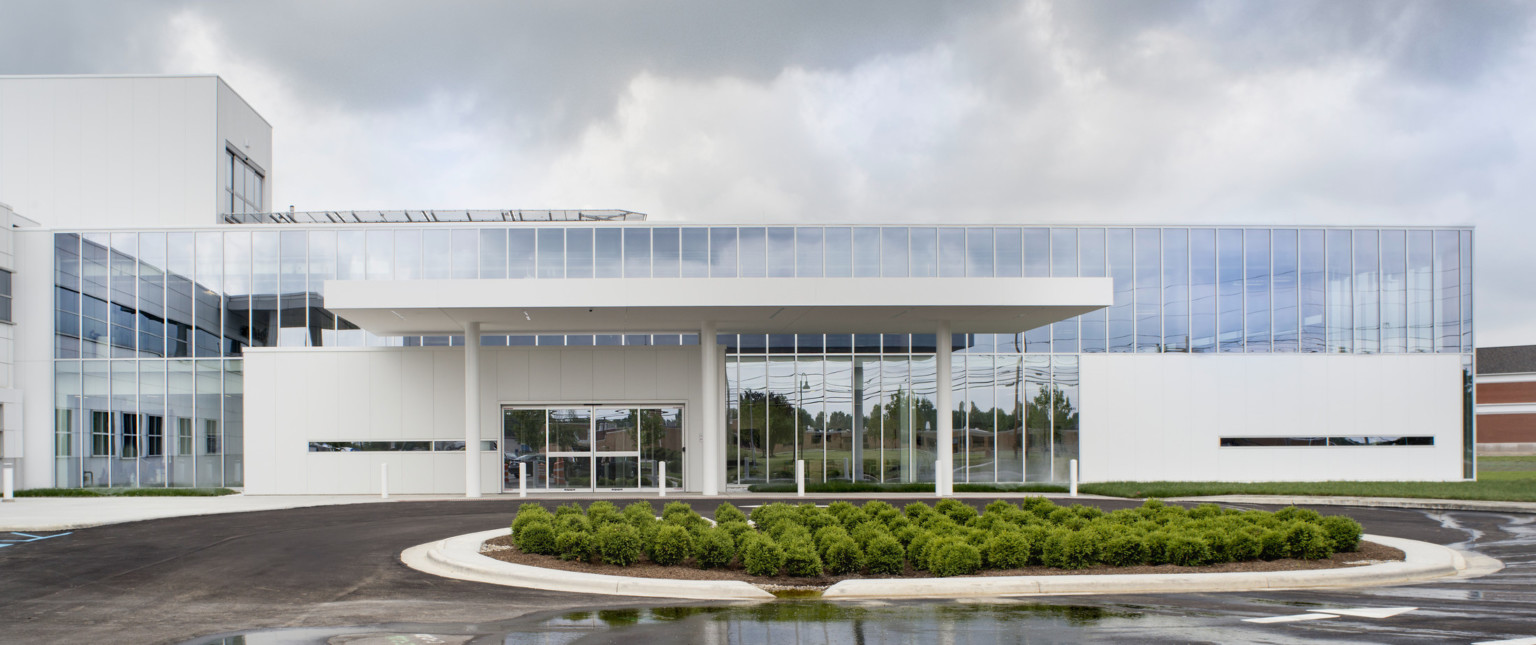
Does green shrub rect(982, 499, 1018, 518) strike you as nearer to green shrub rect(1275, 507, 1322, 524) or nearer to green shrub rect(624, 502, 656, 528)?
green shrub rect(1275, 507, 1322, 524)

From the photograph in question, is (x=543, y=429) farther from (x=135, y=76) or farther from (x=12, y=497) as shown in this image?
(x=135, y=76)

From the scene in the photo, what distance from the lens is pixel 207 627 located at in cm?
925

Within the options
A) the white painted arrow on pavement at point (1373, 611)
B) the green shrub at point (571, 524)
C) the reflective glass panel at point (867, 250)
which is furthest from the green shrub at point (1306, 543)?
the reflective glass panel at point (867, 250)

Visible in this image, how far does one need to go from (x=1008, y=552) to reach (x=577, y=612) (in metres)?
5.12

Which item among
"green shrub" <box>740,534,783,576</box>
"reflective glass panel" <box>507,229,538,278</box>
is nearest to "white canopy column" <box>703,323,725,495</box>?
"reflective glass panel" <box>507,229,538,278</box>

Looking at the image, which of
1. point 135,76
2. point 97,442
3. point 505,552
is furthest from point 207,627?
point 135,76

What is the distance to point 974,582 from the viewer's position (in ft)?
36.2

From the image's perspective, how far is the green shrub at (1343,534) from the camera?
13.0m

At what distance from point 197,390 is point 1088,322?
89.4 feet

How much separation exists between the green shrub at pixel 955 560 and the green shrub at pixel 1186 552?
8.14 feet

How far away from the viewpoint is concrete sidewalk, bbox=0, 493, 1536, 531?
68.0 feet

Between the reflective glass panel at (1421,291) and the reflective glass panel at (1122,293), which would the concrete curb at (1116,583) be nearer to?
the reflective glass panel at (1122,293)

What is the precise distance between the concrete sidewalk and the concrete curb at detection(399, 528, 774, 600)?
10256 millimetres

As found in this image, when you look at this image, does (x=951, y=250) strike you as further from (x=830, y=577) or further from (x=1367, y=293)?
(x=830, y=577)
